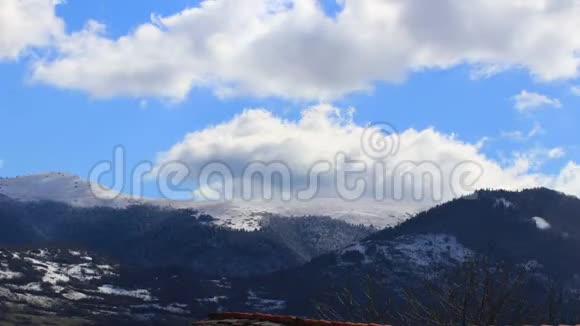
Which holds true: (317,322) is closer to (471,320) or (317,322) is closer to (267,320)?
(267,320)

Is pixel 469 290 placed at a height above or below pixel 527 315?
above

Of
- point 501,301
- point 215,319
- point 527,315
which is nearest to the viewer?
point 215,319

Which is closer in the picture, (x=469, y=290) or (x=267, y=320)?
(x=267, y=320)

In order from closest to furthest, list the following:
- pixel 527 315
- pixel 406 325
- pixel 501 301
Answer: pixel 501 301 → pixel 406 325 → pixel 527 315

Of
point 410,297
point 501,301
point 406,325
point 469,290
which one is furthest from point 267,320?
point 406,325

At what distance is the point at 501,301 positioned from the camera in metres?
31.0

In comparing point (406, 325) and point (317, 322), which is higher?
point (317, 322)

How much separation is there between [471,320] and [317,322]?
859 centimetres

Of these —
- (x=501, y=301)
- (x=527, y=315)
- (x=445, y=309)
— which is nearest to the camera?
(x=501, y=301)

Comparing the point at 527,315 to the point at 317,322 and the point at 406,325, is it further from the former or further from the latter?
the point at 317,322

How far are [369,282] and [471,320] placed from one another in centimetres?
790

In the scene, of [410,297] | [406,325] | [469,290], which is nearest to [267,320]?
[469,290]

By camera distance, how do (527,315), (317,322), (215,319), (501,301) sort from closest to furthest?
(317,322), (215,319), (501,301), (527,315)

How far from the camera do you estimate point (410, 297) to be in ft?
122
